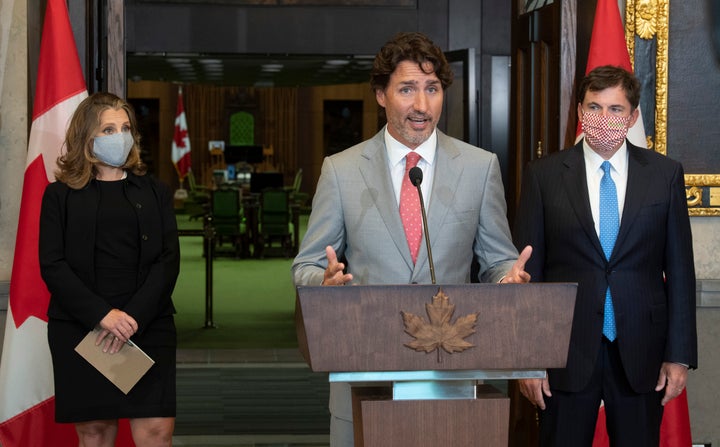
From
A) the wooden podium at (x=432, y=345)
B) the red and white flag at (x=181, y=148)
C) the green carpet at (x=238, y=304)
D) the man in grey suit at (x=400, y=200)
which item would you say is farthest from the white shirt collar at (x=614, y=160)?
the red and white flag at (x=181, y=148)

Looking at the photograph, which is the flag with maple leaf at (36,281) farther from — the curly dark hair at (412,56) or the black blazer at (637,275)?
the black blazer at (637,275)

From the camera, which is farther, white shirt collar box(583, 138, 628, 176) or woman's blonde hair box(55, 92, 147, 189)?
woman's blonde hair box(55, 92, 147, 189)

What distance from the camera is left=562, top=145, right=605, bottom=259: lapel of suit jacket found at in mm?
3350

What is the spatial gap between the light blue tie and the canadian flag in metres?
2.02

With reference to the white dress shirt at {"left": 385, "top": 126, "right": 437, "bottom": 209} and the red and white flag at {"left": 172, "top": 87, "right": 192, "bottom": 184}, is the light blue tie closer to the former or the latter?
the white dress shirt at {"left": 385, "top": 126, "right": 437, "bottom": 209}

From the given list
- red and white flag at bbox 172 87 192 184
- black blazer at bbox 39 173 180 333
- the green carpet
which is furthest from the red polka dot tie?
red and white flag at bbox 172 87 192 184

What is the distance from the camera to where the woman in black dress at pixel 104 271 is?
3.79m

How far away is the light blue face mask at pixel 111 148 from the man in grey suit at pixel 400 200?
1.05 m

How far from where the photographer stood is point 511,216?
6.48 metres

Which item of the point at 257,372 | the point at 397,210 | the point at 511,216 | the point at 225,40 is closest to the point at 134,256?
the point at 397,210

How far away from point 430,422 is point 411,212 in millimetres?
703

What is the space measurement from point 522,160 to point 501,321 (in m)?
3.36

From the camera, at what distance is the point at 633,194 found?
3.35 m

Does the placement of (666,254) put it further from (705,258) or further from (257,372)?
(257,372)
